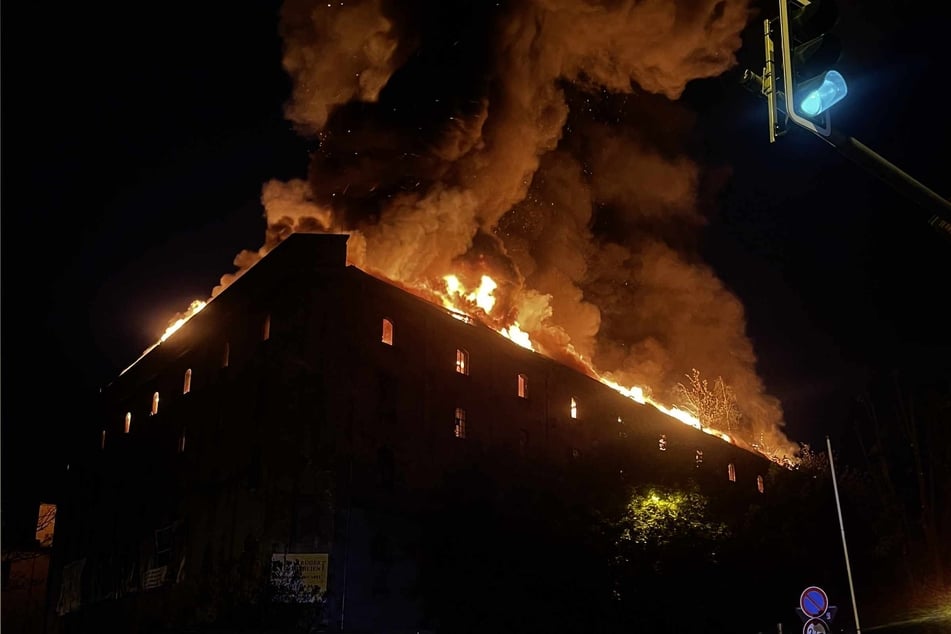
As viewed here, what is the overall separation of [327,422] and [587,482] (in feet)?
41.5

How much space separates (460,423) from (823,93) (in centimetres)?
2709

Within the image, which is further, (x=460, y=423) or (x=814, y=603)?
(x=460, y=423)

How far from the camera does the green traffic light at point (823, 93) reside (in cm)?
654

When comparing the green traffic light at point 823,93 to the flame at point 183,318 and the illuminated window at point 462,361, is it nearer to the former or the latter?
the illuminated window at point 462,361

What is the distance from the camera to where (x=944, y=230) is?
268 inches

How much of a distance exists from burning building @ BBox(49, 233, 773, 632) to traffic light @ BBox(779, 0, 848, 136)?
22.6 meters

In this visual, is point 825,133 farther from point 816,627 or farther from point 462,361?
point 462,361

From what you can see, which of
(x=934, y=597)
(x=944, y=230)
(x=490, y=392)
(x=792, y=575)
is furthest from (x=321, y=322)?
(x=934, y=597)

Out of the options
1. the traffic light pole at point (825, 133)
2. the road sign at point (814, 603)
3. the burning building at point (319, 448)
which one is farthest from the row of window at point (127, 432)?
the traffic light pole at point (825, 133)

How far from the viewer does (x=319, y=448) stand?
2780 cm

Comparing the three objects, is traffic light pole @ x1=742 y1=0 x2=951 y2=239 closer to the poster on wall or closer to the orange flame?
the poster on wall

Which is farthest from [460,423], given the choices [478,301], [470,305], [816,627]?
[816,627]

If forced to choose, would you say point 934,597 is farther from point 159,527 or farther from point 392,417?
point 159,527

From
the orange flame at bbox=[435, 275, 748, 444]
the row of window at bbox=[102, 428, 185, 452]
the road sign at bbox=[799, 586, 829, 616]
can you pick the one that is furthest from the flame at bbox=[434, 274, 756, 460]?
the road sign at bbox=[799, 586, 829, 616]
